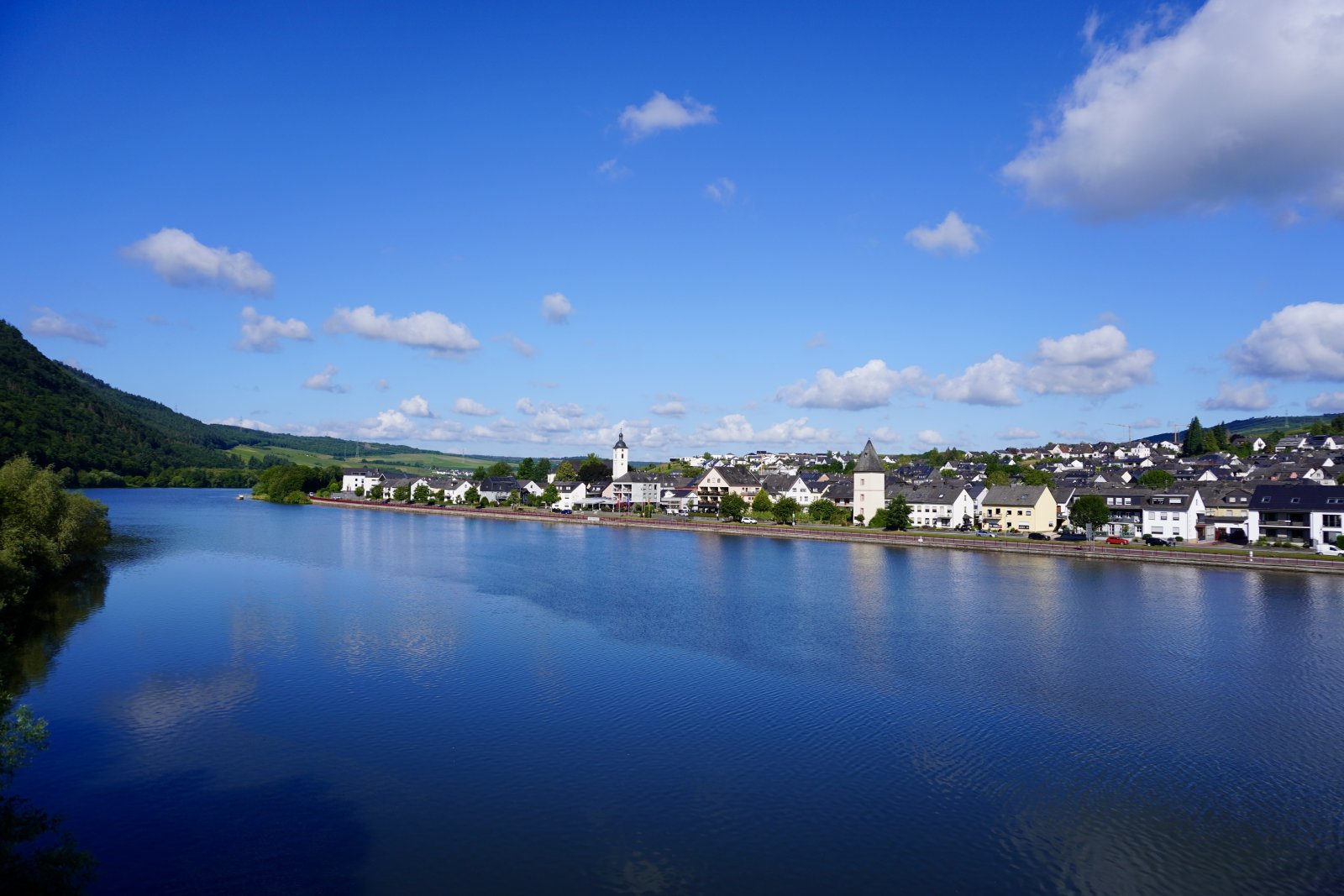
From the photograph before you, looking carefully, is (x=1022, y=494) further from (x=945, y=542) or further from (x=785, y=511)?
(x=785, y=511)

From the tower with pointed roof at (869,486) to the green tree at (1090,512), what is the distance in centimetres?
1355

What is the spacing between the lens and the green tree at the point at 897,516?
54906 millimetres

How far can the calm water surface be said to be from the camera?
962 cm

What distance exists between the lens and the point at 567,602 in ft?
89.4

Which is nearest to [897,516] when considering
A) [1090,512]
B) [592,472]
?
[1090,512]

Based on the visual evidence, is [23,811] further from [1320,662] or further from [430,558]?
[430,558]

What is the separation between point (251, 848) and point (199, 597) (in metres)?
20.2

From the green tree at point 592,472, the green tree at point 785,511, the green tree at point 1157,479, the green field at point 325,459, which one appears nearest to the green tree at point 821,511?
the green tree at point 785,511

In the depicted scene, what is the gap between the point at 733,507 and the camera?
65.5 m

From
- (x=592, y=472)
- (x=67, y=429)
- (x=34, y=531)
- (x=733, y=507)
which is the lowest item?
(x=733, y=507)

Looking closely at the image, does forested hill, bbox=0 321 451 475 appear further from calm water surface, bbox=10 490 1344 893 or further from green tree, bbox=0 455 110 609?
calm water surface, bbox=10 490 1344 893

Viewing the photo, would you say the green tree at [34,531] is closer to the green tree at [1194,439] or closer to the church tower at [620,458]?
the church tower at [620,458]

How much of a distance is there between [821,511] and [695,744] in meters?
51.6

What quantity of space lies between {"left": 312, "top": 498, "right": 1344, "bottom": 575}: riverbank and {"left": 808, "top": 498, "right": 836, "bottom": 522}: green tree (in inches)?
206
